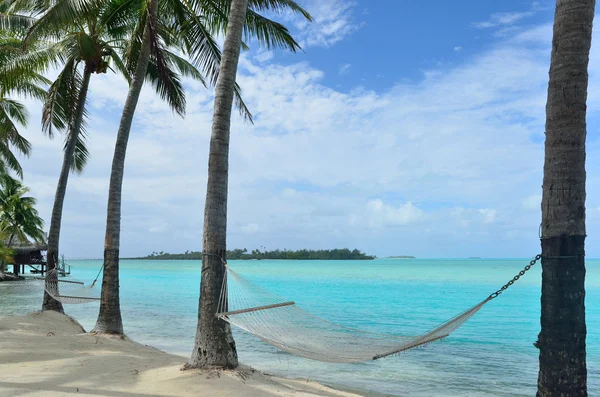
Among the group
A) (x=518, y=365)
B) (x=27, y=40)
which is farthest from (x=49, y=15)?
(x=518, y=365)

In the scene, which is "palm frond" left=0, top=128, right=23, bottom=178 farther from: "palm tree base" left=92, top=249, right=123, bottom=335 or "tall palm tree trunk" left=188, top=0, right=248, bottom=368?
"tall palm tree trunk" left=188, top=0, right=248, bottom=368

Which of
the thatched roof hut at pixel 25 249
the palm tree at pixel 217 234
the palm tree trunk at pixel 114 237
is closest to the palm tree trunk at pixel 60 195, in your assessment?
the palm tree trunk at pixel 114 237

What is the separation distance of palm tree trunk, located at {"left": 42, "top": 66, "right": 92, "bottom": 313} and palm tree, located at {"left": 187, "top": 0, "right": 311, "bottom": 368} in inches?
191

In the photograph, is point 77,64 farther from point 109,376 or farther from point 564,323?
point 564,323

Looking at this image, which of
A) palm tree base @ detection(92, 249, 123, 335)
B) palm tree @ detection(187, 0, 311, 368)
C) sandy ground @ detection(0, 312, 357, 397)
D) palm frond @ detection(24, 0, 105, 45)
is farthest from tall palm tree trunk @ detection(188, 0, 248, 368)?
palm frond @ detection(24, 0, 105, 45)

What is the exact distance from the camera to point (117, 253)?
19.4 feet

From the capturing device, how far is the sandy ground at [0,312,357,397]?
133 inches

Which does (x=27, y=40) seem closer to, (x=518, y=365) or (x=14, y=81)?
(x=14, y=81)

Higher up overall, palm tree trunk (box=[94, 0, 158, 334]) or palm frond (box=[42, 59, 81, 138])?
palm frond (box=[42, 59, 81, 138])

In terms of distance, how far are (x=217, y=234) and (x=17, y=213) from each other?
933 inches

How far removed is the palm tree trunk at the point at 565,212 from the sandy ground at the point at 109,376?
2.00 m

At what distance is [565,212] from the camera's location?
7.75 feet

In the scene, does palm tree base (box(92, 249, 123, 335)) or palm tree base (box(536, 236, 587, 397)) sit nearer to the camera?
palm tree base (box(536, 236, 587, 397))

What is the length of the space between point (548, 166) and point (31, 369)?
13.7 feet
